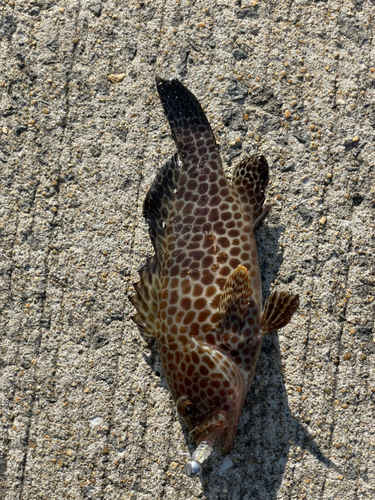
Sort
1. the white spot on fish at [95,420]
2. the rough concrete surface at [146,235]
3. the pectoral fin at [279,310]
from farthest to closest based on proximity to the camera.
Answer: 1. the white spot on fish at [95,420]
2. the rough concrete surface at [146,235]
3. the pectoral fin at [279,310]

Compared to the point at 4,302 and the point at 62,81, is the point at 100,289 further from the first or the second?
the point at 62,81

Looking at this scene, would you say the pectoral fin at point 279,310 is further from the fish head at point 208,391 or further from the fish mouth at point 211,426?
the fish mouth at point 211,426

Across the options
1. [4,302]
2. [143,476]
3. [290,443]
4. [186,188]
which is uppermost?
[186,188]

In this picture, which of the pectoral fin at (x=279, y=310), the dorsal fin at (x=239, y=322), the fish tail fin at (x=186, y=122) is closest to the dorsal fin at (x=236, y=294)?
the dorsal fin at (x=239, y=322)

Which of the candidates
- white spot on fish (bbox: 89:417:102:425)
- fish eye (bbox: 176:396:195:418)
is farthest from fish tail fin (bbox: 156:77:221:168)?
white spot on fish (bbox: 89:417:102:425)

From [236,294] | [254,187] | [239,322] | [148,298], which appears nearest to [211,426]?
[239,322]

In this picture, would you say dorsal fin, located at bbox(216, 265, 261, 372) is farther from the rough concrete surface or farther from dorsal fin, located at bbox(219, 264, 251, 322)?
the rough concrete surface

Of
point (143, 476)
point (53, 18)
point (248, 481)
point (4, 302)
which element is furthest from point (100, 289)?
point (53, 18)
